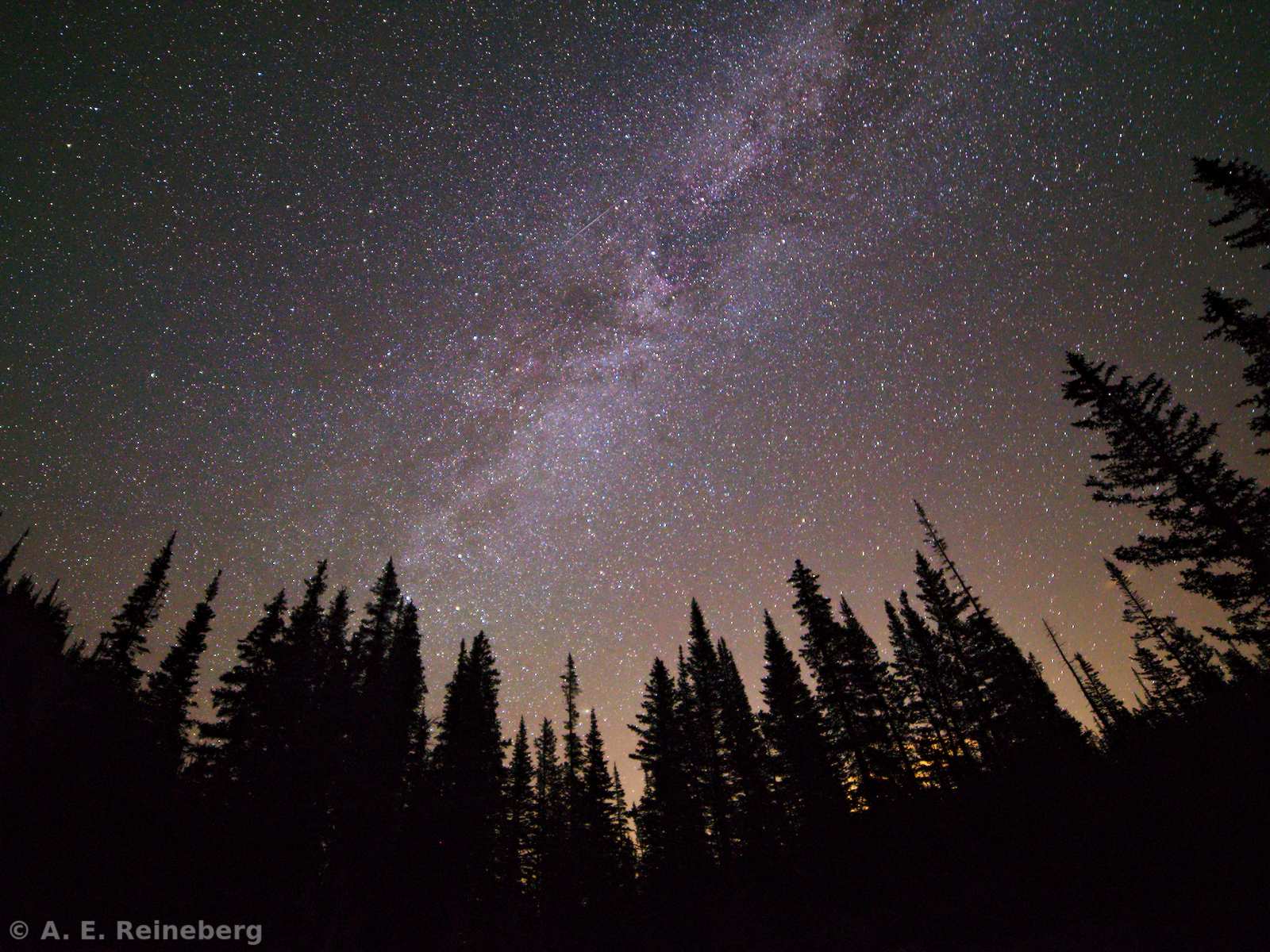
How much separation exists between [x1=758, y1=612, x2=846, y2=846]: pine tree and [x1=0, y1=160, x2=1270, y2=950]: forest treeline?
0.23 meters

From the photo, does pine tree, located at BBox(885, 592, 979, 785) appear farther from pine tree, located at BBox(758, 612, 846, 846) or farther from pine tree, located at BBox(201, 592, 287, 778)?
pine tree, located at BBox(201, 592, 287, 778)

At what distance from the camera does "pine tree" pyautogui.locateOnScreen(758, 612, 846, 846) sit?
27.4 meters

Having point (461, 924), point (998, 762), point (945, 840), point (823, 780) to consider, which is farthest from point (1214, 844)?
point (461, 924)

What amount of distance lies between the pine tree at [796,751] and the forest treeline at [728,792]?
0.23 metres

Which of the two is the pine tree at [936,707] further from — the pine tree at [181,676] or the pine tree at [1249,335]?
the pine tree at [181,676]

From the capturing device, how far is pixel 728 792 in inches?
1410

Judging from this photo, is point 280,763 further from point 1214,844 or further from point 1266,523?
point 1266,523

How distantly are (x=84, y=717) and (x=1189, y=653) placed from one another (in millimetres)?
72137

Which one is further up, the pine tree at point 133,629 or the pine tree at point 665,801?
the pine tree at point 133,629

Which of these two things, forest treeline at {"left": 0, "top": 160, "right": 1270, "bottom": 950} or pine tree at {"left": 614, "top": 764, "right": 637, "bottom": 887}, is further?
pine tree at {"left": 614, "top": 764, "right": 637, "bottom": 887}

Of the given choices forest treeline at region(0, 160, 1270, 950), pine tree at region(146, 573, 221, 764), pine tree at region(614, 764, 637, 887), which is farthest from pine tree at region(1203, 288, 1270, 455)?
pine tree at region(146, 573, 221, 764)

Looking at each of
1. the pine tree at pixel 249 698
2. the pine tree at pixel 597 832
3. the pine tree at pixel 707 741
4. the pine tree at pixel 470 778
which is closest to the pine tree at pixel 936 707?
the pine tree at pixel 707 741

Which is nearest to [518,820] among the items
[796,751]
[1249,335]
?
[796,751]

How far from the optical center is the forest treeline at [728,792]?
14984 millimetres
